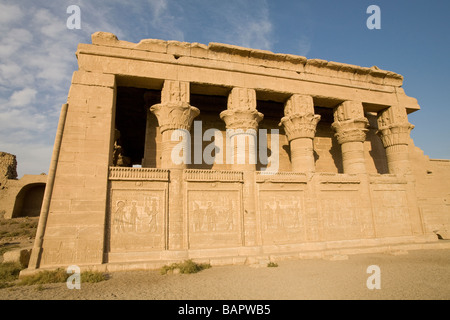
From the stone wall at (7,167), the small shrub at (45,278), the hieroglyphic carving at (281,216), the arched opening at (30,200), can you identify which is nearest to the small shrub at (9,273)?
the small shrub at (45,278)

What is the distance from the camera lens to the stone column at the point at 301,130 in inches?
340

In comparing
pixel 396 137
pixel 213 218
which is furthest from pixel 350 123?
pixel 213 218

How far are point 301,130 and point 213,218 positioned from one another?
14.6ft

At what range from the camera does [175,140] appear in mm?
7523

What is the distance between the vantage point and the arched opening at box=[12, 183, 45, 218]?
18406mm

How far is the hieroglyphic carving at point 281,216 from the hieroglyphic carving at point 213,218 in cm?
89

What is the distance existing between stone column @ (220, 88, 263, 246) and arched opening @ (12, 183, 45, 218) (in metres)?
18.4

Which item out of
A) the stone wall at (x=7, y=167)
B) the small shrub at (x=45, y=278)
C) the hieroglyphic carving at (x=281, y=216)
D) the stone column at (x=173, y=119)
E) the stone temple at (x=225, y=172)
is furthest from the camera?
the stone wall at (x=7, y=167)

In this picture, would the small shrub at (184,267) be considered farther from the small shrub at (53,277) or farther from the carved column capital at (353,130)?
the carved column capital at (353,130)

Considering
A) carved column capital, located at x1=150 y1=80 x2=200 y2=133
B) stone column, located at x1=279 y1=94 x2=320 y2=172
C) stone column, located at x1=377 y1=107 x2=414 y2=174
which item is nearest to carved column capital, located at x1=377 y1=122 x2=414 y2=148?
stone column, located at x1=377 y1=107 x2=414 y2=174

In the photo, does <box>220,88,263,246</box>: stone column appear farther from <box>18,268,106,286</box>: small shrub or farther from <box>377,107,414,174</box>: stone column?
<box>377,107,414,174</box>: stone column

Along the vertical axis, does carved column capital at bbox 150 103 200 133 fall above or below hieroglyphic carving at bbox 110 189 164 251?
above

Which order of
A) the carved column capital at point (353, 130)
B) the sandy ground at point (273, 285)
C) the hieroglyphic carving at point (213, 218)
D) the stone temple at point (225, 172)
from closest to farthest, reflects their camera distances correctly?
the sandy ground at point (273, 285) < the stone temple at point (225, 172) < the hieroglyphic carving at point (213, 218) < the carved column capital at point (353, 130)
